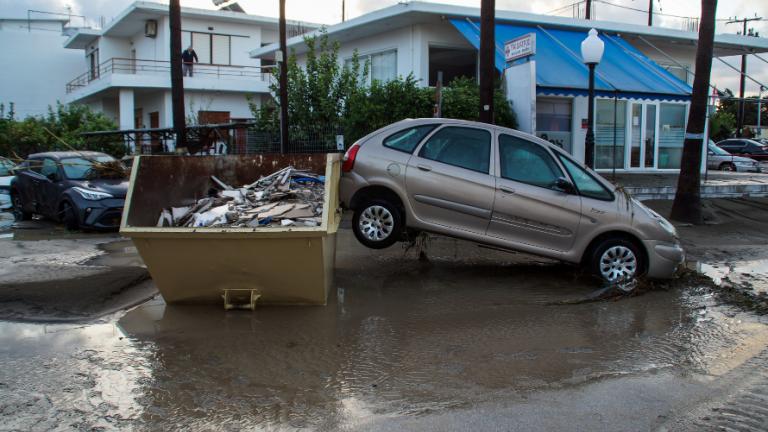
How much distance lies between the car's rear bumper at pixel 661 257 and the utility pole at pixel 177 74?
429 inches

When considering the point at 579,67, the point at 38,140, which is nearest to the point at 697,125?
the point at 579,67

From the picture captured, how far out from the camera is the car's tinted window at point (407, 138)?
7.64 metres

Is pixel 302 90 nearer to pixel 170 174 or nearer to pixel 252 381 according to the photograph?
pixel 170 174

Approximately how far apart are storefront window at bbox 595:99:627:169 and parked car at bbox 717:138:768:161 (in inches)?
710

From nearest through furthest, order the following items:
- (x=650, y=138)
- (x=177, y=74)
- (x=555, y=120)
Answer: (x=177, y=74), (x=555, y=120), (x=650, y=138)

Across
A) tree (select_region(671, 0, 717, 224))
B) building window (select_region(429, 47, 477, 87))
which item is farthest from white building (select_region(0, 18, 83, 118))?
tree (select_region(671, 0, 717, 224))

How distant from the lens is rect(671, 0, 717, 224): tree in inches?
485

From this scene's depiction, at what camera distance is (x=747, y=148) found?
113ft

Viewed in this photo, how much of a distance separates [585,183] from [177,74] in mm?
10790

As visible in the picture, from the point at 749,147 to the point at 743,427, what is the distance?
35287 mm

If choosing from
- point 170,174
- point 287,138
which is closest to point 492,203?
point 170,174

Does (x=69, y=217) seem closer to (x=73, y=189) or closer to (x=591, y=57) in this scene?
(x=73, y=189)

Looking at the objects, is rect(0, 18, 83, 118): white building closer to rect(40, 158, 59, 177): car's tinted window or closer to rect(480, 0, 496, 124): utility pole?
rect(40, 158, 59, 177): car's tinted window

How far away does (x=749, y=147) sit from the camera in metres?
34.5
